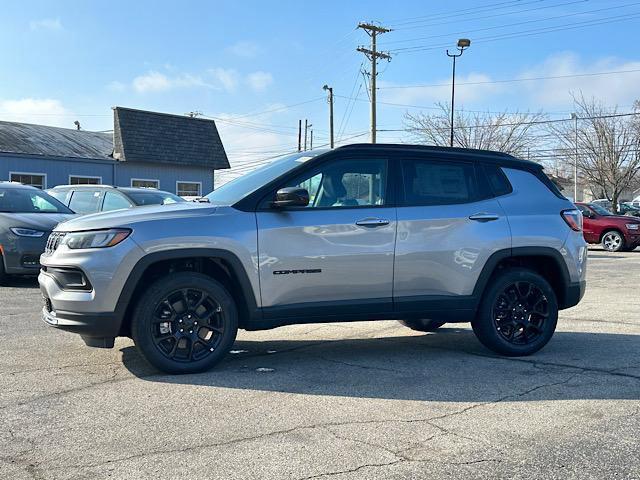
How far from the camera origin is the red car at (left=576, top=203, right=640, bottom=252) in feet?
67.4

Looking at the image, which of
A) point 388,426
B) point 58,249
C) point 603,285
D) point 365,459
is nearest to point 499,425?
point 388,426

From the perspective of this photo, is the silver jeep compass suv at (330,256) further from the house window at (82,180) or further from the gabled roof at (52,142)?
the house window at (82,180)

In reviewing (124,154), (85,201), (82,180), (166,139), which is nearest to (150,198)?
(85,201)

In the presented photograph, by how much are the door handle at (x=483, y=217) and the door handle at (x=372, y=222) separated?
862mm

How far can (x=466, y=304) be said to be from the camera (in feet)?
19.0

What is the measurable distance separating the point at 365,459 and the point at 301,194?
2.29 m

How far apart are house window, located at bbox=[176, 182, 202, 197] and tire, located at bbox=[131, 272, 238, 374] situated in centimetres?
2661

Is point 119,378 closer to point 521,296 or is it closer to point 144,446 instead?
point 144,446

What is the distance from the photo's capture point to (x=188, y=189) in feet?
104

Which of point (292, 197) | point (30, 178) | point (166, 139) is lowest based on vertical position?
point (292, 197)

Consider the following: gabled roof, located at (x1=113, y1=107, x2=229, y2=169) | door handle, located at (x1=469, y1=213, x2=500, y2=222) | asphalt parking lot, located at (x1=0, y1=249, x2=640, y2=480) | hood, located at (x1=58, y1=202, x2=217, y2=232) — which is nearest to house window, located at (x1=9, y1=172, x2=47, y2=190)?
gabled roof, located at (x1=113, y1=107, x2=229, y2=169)

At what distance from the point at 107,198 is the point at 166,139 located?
18.8 metres

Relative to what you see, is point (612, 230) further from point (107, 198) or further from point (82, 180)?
point (82, 180)

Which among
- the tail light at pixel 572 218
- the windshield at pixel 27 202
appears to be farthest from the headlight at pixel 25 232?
the tail light at pixel 572 218
